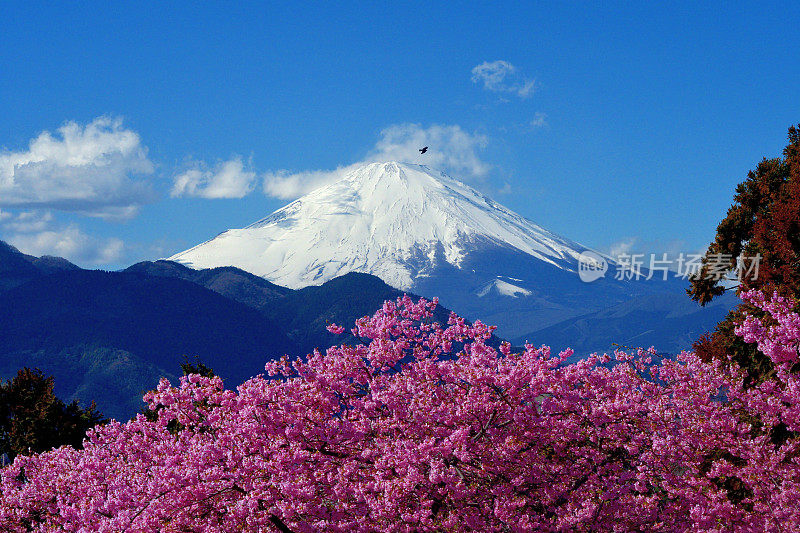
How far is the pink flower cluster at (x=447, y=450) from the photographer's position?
11641mm

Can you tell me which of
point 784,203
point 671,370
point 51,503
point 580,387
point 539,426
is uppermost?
A: point 784,203

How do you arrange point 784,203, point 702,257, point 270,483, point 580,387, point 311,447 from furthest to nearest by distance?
point 702,257 < point 784,203 < point 580,387 < point 311,447 < point 270,483

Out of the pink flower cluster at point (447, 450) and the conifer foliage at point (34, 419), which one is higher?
the conifer foliage at point (34, 419)

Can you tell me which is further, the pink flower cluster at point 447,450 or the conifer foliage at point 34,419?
the conifer foliage at point 34,419

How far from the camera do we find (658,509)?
13.4m

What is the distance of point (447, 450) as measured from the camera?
442 inches

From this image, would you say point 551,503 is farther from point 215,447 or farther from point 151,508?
point 151,508

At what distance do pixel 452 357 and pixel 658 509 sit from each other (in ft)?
15.6

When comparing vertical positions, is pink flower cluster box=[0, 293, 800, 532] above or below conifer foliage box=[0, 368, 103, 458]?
below

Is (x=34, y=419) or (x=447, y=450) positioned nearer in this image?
(x=447, y=450)

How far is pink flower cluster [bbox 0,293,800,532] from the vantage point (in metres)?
11.6

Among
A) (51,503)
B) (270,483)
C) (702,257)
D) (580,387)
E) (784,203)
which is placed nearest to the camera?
(270,483)

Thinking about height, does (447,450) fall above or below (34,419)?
below

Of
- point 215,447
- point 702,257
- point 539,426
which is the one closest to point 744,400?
point 539,426
